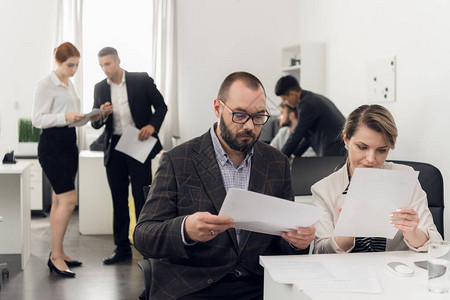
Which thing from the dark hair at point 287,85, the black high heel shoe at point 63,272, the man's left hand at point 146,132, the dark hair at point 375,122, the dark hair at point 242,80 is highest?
the dark hair at point 287,85

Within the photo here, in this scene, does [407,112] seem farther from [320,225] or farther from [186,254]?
[186,254]

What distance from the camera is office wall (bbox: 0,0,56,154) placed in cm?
631

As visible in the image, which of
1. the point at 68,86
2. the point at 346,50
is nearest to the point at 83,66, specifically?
the point at 68,86

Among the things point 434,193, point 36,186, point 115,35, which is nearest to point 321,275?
point 434,193

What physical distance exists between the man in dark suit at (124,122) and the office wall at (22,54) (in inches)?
102

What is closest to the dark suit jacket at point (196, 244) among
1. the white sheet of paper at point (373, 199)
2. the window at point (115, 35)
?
the white sheet of paper at point (373, 199)

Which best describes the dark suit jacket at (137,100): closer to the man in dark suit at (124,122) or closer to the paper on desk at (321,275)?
the man in dark suit at (124,122)

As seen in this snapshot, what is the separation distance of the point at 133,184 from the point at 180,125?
2.71 meters

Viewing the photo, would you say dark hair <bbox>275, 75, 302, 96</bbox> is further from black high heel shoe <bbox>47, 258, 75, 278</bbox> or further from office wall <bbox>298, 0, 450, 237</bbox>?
black high heel shoe <bbox>47, 258, 75, 278</bbox>

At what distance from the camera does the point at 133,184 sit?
415cm

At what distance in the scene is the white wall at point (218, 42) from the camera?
22.1 feet

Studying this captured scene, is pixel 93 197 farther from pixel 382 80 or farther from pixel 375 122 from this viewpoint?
pixel 375 122

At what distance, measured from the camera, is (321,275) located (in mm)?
1436

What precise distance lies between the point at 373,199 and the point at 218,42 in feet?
17.7
